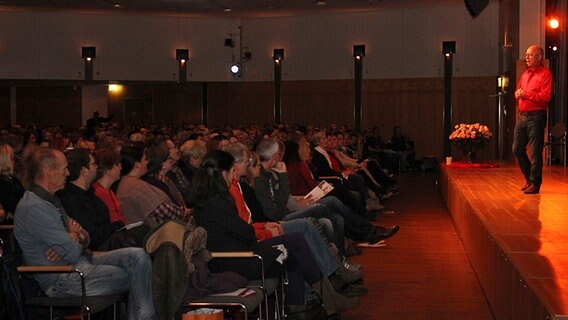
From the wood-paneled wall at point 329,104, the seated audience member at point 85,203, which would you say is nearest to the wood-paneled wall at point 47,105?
the wood-paneled wall at point 329,104

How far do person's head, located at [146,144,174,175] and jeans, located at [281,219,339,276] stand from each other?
1.00 m

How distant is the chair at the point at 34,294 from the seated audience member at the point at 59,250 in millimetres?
43

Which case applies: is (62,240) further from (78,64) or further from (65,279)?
(78,64)

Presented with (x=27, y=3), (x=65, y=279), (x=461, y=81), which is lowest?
(x=65, y=279)

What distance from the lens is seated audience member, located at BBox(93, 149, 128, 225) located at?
550 cm

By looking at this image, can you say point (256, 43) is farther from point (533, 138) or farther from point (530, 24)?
point (533, 138)

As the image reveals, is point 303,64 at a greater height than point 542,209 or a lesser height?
greater

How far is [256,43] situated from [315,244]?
A: 56.7 feet

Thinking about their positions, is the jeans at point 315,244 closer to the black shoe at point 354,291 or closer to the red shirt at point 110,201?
the black shoe at point 354,291

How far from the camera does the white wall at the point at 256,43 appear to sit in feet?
70.7

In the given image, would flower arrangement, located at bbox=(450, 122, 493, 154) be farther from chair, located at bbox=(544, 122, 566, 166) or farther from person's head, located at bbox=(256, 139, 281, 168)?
person's head, located at bbox=(256, 139, 281, 168)

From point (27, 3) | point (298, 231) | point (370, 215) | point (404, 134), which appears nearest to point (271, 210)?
point (298, 231)

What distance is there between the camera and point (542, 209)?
308 inches

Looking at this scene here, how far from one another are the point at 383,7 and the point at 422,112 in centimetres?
282
